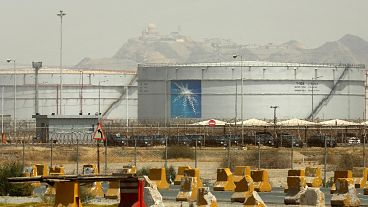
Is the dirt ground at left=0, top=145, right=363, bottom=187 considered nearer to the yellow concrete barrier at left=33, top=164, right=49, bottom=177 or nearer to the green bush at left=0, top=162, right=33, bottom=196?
the yellow concrete barrier at left=33, top=164, right=49, bottom=177

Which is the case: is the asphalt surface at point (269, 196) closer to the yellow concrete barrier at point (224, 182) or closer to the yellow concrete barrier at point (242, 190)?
the yellow concrete barrier at point (242, 190)

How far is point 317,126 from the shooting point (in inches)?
3797

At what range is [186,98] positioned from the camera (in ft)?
400

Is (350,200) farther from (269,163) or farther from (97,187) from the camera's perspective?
(269,163)

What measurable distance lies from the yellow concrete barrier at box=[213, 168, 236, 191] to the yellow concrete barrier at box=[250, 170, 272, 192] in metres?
0.80

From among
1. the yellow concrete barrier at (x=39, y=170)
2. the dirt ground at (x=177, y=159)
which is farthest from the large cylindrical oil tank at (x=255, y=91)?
the yellow concrete barrier at (x=39, y=170)

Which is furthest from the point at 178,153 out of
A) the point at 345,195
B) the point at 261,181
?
the point at 345,195

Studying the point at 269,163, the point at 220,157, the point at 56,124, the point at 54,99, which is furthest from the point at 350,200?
the point at 54,99

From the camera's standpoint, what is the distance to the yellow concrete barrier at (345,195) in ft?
93.9

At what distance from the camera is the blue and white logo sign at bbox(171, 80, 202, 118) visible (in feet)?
400

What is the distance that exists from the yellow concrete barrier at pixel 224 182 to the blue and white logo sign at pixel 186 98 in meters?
85.2

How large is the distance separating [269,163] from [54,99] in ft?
293

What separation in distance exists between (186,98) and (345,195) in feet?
306

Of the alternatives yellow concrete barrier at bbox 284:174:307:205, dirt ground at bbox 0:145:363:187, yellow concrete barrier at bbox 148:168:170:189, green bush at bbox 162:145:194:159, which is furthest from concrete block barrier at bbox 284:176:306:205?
green bush at bbox 162:145:194:159
